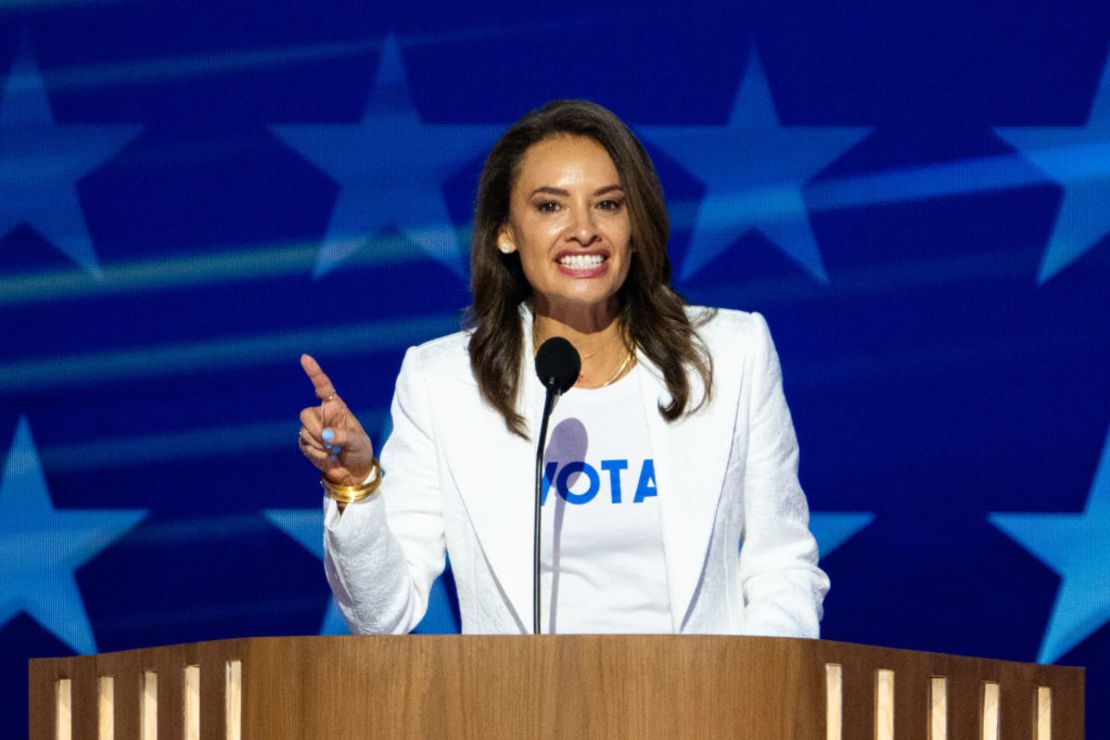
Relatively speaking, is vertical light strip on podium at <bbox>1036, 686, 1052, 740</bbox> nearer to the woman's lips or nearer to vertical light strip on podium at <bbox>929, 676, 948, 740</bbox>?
vertical light strip on podium at <bbox>929, 676, 948, 740</bbox>

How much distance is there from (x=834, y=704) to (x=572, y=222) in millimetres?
1160

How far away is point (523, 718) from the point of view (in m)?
1.62

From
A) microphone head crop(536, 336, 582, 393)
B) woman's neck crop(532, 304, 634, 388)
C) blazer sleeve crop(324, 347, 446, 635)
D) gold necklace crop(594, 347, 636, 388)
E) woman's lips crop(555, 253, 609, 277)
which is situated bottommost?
blazer sleeve crop(324, 347, 446, 635)

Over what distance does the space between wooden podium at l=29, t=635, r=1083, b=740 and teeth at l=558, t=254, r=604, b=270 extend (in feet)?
3.51

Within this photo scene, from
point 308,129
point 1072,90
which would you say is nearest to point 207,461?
point 308,129

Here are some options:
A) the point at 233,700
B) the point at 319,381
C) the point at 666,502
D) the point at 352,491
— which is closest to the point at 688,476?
the point at 666,502

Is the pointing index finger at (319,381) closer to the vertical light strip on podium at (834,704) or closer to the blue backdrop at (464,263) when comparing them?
the vertical light strip on podium at (834,704)

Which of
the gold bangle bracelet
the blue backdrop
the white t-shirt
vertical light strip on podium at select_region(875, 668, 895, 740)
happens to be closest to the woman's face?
the white t-shirt

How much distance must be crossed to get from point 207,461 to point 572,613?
3.88 ft

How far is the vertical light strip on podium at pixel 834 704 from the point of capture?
1.65 meters

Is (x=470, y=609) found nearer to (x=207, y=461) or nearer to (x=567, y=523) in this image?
(x=567, y=523)

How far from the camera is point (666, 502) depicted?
8.23ft

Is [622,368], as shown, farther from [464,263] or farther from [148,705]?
[148,705]

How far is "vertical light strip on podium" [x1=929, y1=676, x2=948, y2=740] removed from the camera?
5.56 ft
